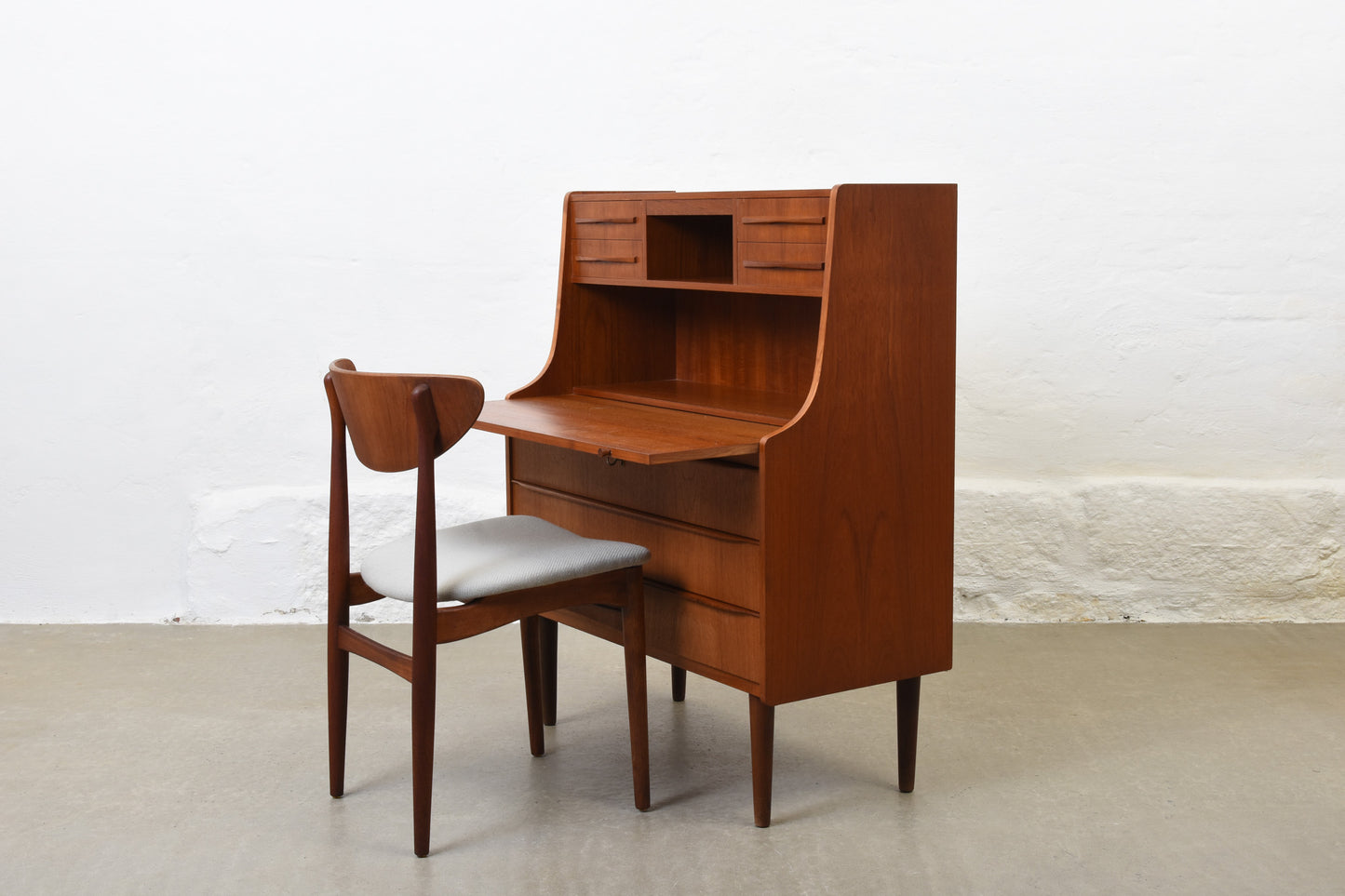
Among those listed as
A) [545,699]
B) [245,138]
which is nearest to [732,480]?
[545,699]

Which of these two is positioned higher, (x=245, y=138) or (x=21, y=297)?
(x=245, y=138)

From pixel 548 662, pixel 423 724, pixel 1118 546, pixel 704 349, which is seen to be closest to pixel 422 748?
pixel 423 724

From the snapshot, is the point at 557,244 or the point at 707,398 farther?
the point at 557,244

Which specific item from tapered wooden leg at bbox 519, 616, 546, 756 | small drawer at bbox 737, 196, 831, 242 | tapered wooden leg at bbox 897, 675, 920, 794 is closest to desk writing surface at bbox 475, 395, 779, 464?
small drawer at bbox 737, 196, 831, 242

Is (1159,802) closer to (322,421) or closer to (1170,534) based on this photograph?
(1170,534)

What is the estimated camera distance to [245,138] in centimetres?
442

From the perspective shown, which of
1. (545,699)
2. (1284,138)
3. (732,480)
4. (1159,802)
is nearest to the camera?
(732,480)

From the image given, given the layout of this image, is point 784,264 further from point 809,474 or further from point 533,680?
point 533,680

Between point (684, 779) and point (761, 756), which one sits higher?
point (761, 756)

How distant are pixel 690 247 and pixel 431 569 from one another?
1.11 m

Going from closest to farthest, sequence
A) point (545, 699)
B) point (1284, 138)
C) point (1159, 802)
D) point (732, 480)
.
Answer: point (732, 480) < point (1159, 802) < point (545, 699) < point (1284, 138)

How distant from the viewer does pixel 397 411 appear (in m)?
2.62

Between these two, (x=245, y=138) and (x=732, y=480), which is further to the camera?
(x=245, y=138)

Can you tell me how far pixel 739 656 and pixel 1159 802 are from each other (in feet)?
3.19
